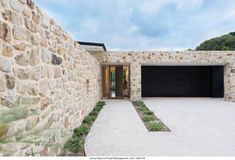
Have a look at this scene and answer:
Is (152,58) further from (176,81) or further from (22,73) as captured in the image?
(22,73)

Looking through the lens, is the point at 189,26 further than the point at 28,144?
Yes

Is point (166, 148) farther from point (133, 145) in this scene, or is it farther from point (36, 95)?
point (36, 95)

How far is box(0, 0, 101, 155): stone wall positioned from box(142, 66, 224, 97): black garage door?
10775mm

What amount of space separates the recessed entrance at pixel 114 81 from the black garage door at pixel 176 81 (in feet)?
4.97

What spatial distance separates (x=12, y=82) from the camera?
2.00 metres

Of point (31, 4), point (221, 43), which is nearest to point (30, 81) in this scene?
point (31, 4)

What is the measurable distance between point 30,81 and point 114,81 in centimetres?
1155

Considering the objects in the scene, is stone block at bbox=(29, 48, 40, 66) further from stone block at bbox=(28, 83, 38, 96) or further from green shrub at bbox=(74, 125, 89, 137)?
green shrub at bbox=(74, 125, 89, 137)

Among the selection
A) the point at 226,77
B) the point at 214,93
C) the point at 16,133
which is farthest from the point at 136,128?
the point at 214,93

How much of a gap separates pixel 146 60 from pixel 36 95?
9.63m

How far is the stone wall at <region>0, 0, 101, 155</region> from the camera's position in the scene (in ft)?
6.23

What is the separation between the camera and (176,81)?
14.2 metres

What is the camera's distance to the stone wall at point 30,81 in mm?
1897

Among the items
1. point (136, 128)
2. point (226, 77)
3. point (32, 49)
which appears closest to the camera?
point (32, 49)
